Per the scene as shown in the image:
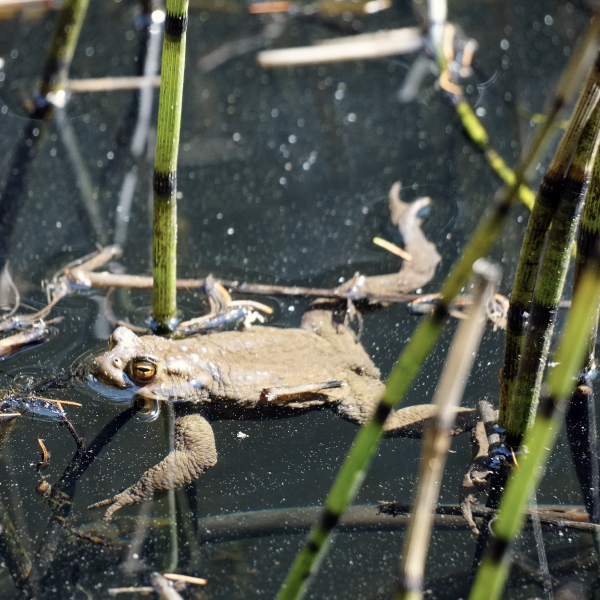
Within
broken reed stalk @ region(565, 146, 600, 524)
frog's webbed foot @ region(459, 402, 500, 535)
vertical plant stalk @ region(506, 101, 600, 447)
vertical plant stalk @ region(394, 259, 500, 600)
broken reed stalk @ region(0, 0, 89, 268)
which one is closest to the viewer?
vertical plant stalk @ region(394, 259, 500, 600)

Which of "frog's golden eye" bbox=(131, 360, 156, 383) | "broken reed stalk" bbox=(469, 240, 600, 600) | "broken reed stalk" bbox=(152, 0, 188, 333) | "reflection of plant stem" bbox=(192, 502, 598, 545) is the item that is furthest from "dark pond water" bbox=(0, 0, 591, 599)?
"broken reed stalk" bbox=(469, 240, 600, 600)

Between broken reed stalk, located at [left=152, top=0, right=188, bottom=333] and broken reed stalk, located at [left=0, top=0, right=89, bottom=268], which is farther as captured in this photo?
broken reed stalk, located at [left=0, top=0, right=89, bottom=268]

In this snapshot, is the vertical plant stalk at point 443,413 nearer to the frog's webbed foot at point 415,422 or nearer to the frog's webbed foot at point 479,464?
the frog's webbed foot at point 479,464

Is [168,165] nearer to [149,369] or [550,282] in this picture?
[149,369]

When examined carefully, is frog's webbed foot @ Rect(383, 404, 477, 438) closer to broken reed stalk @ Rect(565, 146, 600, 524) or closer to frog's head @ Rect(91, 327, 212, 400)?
broken reed stalk @ Rect(565, 146, 600, 524)

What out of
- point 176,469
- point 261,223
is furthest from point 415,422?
point 261,223

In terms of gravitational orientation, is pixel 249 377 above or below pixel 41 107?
below
